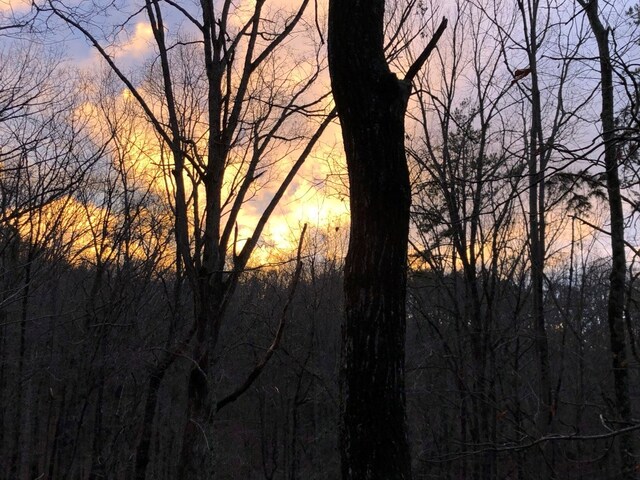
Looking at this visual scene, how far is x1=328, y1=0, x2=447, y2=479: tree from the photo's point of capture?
3.09 metres

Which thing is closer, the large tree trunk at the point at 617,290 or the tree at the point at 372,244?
the tree at the point at 372,244

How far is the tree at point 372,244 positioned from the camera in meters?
3.09

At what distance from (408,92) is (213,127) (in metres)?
3.22

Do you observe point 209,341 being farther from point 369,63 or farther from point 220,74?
point 369,63

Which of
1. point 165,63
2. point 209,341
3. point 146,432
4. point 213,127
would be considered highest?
point 165,63

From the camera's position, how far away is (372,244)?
3293 millimetres

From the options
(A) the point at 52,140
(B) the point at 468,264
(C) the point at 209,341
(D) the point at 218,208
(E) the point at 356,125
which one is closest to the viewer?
(E) the point at 356,125

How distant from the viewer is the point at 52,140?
959 cm

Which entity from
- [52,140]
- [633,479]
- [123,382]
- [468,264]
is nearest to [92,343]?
[123,382]

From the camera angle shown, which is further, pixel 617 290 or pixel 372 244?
pixel 617 290

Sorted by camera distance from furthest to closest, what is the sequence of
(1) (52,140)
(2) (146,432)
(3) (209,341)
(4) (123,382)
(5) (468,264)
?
(4) (123,382), (2) (146,432), (5) (468,264), (1) (52,140), (3) (209,341)

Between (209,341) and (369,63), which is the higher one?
(369,63)

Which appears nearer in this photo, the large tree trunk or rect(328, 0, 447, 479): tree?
rect(328, 0, 447, 479): tree

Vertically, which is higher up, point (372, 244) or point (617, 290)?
point (617, 290)
